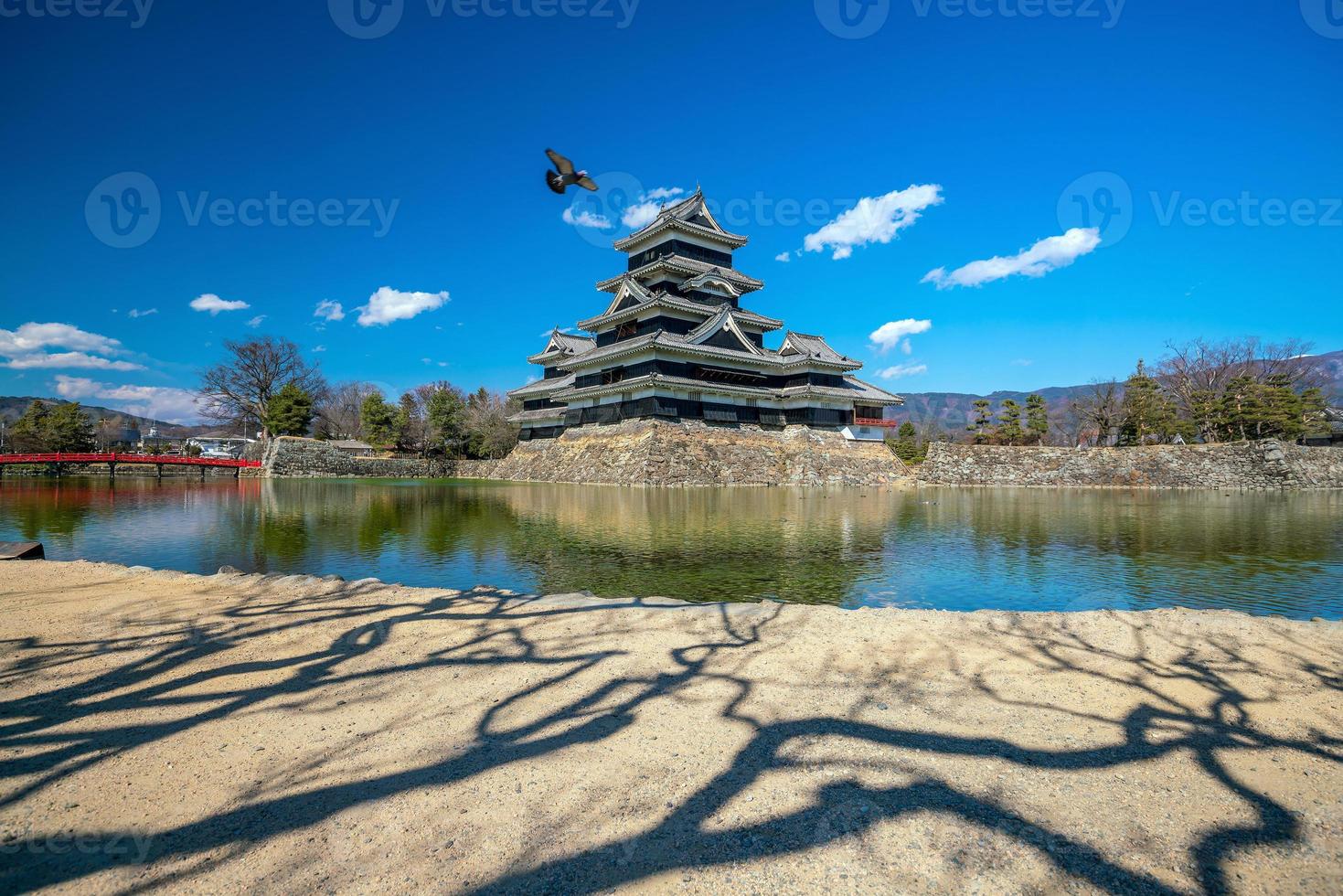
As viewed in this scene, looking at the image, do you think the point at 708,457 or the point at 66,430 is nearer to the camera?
the point at 708,457

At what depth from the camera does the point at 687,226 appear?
40906mm

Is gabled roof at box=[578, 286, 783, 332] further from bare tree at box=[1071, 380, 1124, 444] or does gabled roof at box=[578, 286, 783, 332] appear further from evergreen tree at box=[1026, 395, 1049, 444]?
bare tree at box=[1071, 380, 1124, 444]

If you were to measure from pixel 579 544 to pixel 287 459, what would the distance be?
3918 cm

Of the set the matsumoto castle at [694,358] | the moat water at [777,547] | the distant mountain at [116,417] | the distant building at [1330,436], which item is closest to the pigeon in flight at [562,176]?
the moat water at [777,547]

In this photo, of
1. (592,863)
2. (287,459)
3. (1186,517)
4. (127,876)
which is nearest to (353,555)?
(127,876)

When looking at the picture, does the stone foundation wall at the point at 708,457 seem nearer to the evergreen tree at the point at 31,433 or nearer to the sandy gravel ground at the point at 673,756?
the sandy gravel ground at the point at 673,756

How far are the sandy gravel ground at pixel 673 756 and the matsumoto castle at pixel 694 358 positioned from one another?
98.1 ft

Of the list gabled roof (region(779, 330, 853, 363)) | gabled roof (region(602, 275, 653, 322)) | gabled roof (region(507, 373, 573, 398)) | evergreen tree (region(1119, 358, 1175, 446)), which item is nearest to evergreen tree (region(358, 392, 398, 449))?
gabled roof (region(507, 373, 573, 398))

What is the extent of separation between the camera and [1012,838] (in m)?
2.43

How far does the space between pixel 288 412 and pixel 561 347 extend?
839 inches

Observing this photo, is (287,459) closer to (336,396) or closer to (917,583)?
(917,583)

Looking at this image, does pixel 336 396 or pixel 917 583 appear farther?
pixel 336 396

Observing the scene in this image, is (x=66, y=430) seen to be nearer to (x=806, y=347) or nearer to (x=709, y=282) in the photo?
(x=709, y=282)

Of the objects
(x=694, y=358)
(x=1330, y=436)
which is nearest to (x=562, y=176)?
(x=694, y=358)
